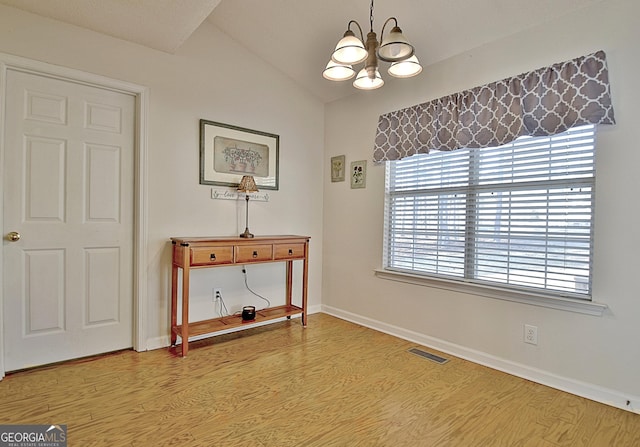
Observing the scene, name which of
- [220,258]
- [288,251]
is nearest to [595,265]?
[288,251]

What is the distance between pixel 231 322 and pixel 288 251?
32.4 inches

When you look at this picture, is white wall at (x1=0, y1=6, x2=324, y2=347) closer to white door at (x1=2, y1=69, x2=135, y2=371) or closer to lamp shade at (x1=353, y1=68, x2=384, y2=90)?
white door at (x1=2, y1=69, x2=135, y2=371)

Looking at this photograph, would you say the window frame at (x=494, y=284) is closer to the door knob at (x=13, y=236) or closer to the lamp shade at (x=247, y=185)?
the lamp shade at (x=247, y=185)

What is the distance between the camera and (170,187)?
2.96 m

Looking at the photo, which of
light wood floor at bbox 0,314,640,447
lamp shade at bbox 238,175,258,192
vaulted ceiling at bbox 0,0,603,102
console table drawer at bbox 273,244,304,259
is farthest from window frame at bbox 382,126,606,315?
lamp shade at bbox 238,175,258,192

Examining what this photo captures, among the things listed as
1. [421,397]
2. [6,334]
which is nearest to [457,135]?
[421,397]

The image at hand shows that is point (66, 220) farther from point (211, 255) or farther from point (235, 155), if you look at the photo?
point (235, 155)

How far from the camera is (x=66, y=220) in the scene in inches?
100

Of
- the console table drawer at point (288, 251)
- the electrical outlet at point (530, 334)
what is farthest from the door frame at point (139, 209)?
the electrical outlet at point (530, 334)

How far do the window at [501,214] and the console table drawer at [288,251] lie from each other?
0.88 metres

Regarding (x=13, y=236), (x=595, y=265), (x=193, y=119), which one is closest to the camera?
(x=595, y=265)

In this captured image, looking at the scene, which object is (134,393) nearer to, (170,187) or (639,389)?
(170,187)

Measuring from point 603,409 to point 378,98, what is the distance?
9.72 feet

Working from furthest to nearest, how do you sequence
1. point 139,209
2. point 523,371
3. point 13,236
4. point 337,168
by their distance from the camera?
1. point 337,168
2. point 139,209
3. point 523,371
4. point 13,236
